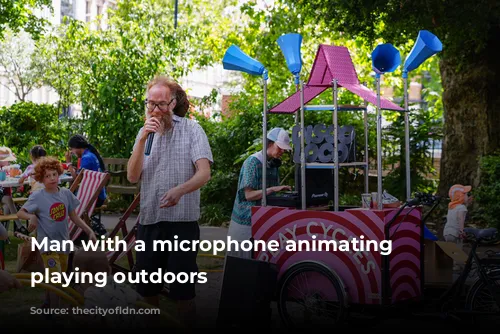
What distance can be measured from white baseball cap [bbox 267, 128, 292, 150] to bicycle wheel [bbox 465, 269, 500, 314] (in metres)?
2.11

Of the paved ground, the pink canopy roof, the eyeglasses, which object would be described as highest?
the pink canopy roof

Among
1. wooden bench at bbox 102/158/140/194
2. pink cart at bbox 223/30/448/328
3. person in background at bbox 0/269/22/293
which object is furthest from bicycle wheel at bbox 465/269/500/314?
wooden bench at bbox 102/158/140/194

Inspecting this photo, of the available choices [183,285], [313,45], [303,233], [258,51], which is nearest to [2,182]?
[303,233]

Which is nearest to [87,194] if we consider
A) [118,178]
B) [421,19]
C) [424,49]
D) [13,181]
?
[13,181]

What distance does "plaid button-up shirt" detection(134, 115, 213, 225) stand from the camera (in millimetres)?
5145

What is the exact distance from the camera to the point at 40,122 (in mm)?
19016

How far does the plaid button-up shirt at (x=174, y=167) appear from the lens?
5145mm

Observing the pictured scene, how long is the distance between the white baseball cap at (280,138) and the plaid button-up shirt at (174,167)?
84.9 inches

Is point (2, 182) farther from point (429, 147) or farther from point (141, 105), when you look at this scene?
point (429, 147)

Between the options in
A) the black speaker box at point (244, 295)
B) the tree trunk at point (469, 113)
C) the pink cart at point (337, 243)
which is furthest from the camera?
the tree trunk at point (469, 113)

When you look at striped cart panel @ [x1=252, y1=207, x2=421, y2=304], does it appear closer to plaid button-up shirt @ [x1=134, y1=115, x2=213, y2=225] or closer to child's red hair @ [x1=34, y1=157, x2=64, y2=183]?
plaid button-up shirt @ [x1=134, y1=115, x2=213, y2=225]

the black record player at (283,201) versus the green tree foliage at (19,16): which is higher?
the green tree foliage at (19,16)

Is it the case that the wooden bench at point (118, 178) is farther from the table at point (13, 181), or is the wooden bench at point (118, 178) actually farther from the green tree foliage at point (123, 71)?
the table at point (13, 181)

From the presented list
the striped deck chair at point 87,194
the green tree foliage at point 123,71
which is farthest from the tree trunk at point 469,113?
the striped deck chair at point 87,194
